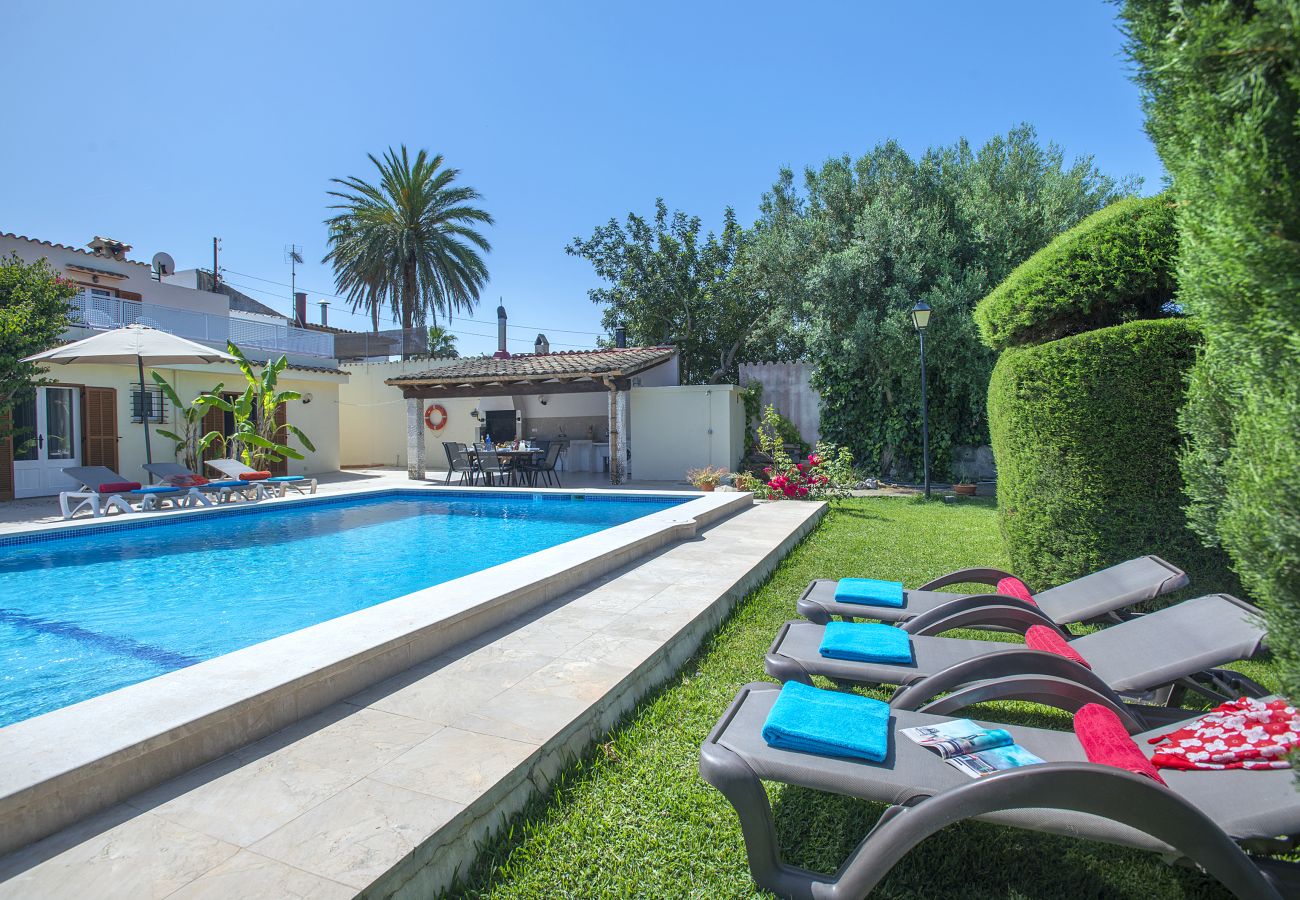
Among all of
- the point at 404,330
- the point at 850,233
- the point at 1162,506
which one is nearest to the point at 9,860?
the point at 1162,506

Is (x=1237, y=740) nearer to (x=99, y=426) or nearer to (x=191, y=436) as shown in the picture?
(x=191, y=436)

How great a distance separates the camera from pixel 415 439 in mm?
17688

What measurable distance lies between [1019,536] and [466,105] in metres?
18.5

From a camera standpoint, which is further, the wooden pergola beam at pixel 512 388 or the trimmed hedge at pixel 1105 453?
the wooden pergola beam at pixel 512 388

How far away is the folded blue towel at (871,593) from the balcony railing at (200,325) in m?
17.3

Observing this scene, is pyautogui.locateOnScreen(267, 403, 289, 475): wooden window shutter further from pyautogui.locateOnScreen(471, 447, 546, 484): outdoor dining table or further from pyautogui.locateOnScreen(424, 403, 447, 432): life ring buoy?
pyautogui.locateOnScreen(471, 447, 546, 484): outdoor dining table

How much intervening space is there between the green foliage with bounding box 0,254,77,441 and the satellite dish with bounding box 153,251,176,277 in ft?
29.5

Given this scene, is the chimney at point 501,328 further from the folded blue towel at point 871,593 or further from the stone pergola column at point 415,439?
the folded blue towel at point 871,593

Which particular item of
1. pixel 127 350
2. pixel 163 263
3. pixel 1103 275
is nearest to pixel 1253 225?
pixel 1103 275

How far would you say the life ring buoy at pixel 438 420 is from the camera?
22.7 metres

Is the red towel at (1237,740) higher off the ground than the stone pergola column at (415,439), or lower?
lower

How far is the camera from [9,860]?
6.89 feet

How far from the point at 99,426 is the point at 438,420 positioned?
9.56 meters

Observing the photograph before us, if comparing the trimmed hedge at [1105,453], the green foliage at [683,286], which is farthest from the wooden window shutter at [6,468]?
the green foliage at [683,286]
